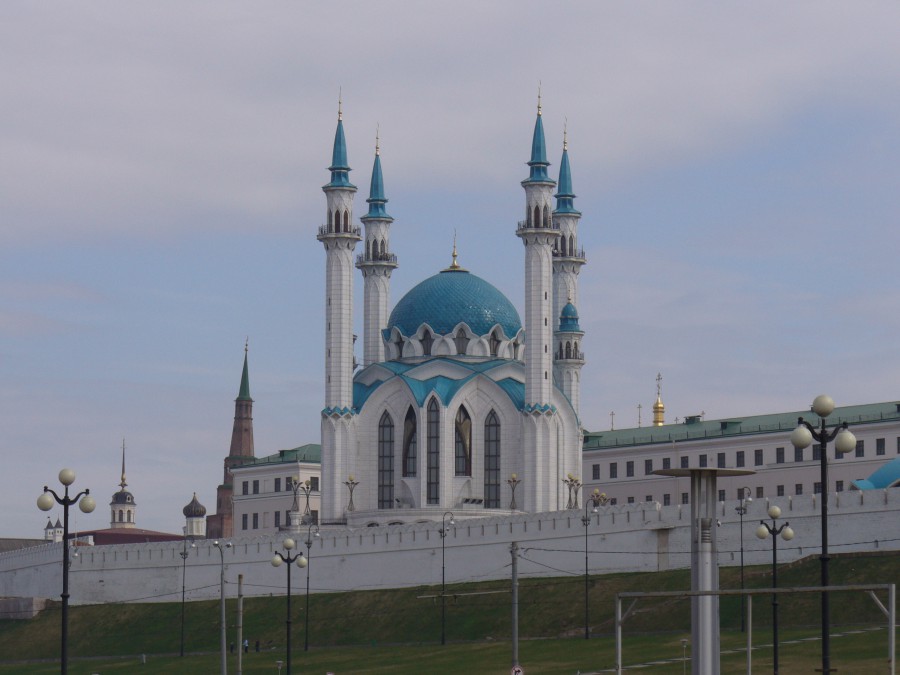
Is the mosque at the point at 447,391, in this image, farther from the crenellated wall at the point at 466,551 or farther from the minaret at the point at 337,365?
the crenellated wall at the point at 466,551

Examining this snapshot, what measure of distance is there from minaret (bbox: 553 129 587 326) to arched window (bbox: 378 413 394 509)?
577 inches

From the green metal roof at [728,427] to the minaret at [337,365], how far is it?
26369 mm

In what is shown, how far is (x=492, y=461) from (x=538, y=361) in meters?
7.75

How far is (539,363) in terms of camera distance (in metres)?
112

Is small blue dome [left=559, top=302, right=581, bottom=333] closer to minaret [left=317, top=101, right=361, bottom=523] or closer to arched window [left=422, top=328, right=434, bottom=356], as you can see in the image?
arched window [left=422, top=328, right=434, bottom=356]

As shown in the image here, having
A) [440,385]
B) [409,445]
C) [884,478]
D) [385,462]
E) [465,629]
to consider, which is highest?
[440,385]

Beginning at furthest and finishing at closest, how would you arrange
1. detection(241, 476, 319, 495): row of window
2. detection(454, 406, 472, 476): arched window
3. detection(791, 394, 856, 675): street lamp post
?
detection(241, 476, 319, 495): row of window
detection(454, 406, 472, 476): arched window
detection(791, 394, 856, 675): street lamp post

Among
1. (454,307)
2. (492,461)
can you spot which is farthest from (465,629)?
(454,307)

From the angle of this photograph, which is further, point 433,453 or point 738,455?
point 738,455

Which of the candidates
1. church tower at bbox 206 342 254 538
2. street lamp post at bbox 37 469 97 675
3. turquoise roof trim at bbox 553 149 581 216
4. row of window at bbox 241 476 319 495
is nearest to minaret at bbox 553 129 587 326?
turquoise roof trim at bbox 553 149 581 216

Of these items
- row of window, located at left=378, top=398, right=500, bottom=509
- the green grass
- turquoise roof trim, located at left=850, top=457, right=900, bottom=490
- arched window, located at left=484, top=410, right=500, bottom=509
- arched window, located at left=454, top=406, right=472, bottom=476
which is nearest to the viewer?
the green grass

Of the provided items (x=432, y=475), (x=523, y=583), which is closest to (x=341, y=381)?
(x=432, y=475)

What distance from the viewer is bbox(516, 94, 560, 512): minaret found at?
11175cm

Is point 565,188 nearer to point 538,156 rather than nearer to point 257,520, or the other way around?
point 538,156
